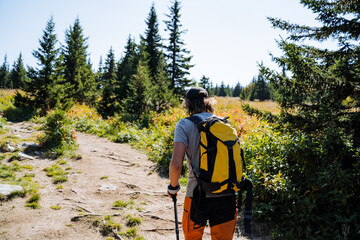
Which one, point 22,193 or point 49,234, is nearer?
point 49,234

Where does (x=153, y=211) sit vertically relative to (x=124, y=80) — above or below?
below

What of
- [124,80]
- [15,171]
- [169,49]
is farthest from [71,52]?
[15,171]

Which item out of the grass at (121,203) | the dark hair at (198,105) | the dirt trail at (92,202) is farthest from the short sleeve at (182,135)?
the grass at (121,203)

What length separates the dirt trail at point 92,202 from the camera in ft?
13.5

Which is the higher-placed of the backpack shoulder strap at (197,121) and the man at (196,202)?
the backpack shoulder strap at (197,121)

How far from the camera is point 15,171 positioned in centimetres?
640

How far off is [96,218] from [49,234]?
2.87ft

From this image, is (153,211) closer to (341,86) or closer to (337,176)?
(337,176)

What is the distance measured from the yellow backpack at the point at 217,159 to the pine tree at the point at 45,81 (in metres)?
16.6

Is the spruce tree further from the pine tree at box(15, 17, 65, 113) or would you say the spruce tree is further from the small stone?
the pine tree at box(15, 17, 65, 113)

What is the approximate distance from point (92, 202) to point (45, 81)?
1415 centimetres

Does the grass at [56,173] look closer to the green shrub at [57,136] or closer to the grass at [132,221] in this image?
the green shrub at [57,136]

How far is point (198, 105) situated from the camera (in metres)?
2.65

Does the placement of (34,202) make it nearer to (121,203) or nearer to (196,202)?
(121,203)
